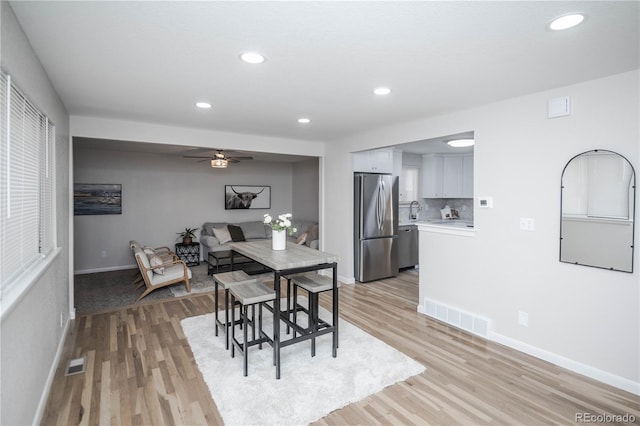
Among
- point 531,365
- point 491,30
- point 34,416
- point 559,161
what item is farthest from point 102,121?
point 531,365

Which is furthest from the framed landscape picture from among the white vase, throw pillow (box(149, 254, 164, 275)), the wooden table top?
the white vase

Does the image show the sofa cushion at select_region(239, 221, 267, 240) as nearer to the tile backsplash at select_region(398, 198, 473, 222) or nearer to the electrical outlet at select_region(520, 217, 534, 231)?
the tile backsplash at select_region(398, 198, 473, 222)

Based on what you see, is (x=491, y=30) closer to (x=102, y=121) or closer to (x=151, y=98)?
(x=151, y=98)

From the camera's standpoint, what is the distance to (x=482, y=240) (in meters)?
3.50

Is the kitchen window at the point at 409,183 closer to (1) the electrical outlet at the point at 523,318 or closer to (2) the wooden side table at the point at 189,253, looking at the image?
(1) the electrical outlet at the point at 523,318

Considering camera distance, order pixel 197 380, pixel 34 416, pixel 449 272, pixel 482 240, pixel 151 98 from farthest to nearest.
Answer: pixel 449 272
pixel 482 240
pixel 151 98
pixel 197 380
pixel 34 416

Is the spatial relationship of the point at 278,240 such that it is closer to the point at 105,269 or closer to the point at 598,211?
the point at 598,211

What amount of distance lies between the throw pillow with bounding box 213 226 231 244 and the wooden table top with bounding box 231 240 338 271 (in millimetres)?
3302

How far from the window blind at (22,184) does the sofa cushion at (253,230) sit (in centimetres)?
474

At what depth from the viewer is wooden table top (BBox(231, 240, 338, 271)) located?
2.83 meters

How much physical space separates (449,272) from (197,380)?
2820mm

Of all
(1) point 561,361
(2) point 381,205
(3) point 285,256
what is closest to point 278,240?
(3) point 285,256

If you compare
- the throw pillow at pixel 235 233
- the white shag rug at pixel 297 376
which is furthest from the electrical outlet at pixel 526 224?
the throw pillow at pixel 235 233

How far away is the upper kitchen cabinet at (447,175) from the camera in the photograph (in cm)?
669
